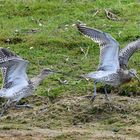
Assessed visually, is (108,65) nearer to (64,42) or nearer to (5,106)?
(5,106)

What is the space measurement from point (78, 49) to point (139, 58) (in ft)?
3.98

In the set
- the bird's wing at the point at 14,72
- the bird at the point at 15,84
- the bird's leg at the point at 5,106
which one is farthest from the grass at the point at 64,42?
the bird's wing at the point at 14,72

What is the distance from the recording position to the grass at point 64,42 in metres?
10.8

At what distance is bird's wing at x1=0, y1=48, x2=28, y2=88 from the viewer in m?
9.95

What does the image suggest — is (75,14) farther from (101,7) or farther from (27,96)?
(27,96)

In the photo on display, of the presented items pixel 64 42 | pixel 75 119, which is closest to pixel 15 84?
pixel 75 119

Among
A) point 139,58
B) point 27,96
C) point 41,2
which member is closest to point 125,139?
point 27,96

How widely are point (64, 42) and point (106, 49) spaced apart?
2.90 m

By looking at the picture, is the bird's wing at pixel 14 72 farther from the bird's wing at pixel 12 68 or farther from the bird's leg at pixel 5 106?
the bird's leg at pixel 5 106

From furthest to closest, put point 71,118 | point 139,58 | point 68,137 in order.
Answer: point 139,58 < point 71,118 < point 68,137

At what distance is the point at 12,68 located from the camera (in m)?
10.3

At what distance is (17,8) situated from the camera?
16.7 metres

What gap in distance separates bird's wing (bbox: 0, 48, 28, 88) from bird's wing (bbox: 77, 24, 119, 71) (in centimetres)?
150

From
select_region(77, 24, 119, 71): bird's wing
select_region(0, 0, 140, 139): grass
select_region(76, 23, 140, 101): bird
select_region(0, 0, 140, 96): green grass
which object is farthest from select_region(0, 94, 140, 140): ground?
select_region(0, 0, 140, 96): green grass
